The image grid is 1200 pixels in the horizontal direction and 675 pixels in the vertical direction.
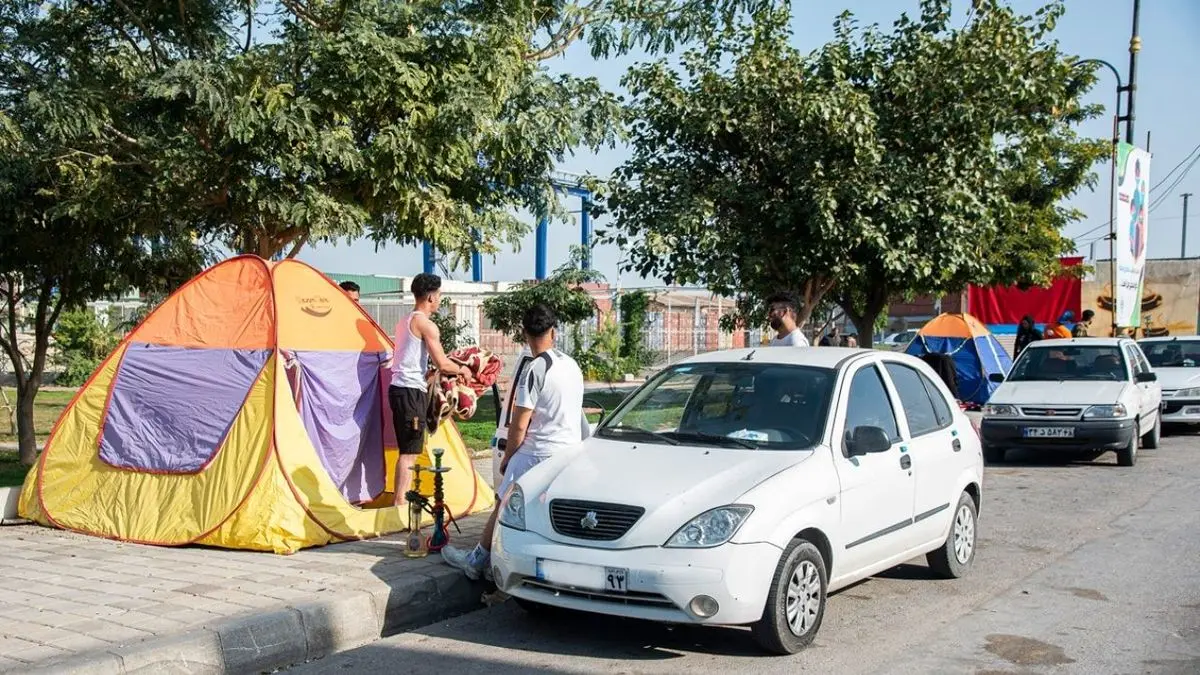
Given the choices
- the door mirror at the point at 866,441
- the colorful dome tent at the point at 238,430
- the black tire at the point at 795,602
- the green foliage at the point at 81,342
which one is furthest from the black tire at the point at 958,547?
the green foliage at the point at 81,342

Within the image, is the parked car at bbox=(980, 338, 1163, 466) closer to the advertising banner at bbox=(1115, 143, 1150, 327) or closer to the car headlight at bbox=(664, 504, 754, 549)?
the advertising banner at bbox=(1115, 143, 1150, 327)

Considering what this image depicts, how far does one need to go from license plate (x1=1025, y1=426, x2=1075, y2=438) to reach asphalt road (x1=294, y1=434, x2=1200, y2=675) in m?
4.79

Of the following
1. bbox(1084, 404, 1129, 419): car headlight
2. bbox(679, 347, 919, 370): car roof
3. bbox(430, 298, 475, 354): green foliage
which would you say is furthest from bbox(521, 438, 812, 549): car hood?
bbox(430, 298, 475, 354): green foliage

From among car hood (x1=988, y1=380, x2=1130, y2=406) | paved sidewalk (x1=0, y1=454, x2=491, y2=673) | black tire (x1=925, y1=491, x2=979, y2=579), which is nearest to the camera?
paved sidewalk (x1=0, y1=454, x2=491, y2=673)

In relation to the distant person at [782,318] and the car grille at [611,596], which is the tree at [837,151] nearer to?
the distant person at [782,318]

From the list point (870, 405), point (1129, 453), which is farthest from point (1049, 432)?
point (870, 405)

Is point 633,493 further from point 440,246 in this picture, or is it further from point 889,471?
point 440,246

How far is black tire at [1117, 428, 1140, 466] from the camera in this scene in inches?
545

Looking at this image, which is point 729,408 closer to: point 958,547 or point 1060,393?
point 958,547

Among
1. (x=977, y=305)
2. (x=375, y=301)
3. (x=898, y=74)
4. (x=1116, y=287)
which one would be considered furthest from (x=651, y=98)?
(x=977, y=305)

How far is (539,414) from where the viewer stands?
6883mm

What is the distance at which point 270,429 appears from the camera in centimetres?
780

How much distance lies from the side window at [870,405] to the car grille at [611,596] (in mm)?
1737

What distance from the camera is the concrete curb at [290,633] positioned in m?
5.19
